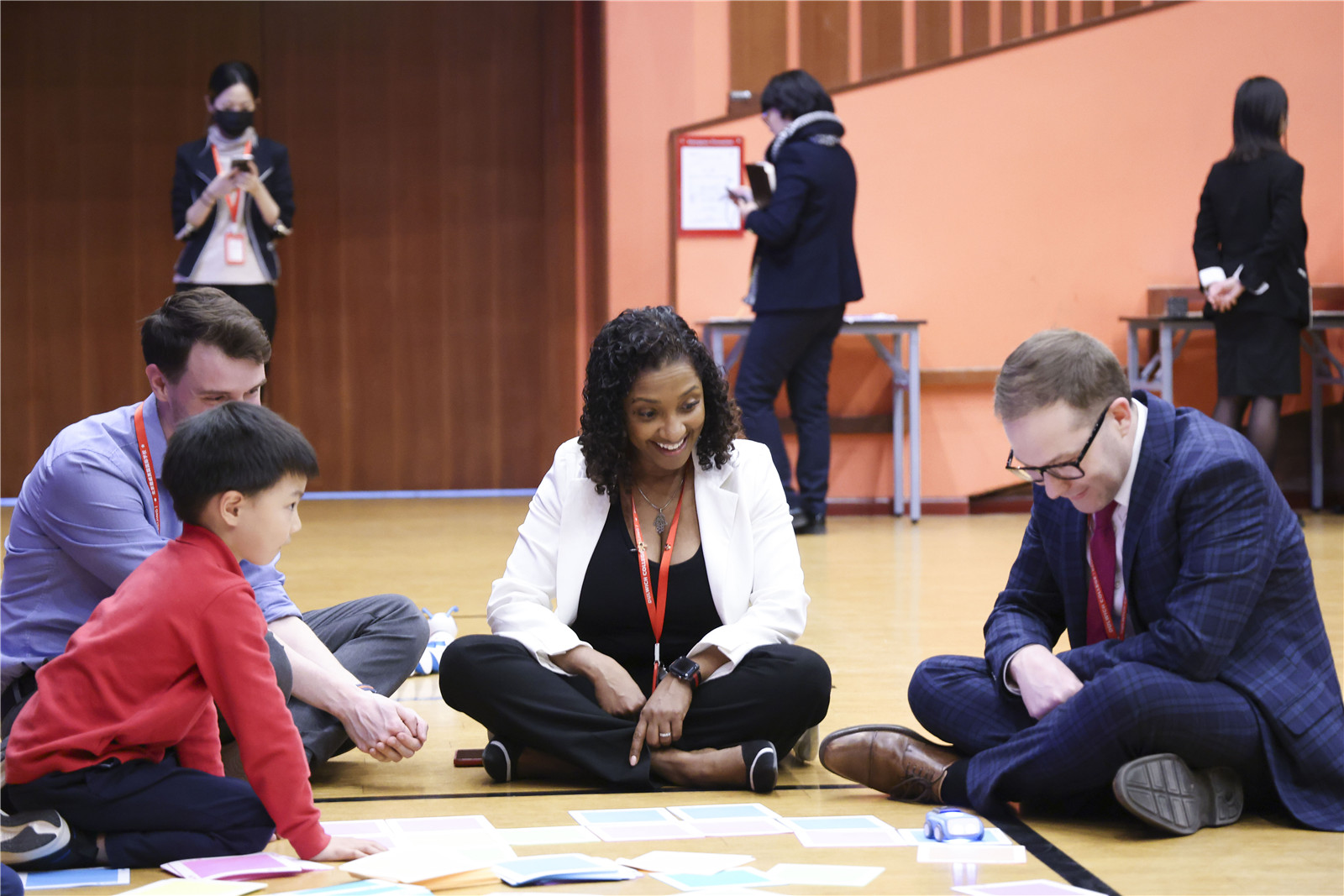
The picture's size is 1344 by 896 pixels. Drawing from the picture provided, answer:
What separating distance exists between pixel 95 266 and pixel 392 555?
10.7 feet

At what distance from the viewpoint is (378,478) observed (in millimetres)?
7500

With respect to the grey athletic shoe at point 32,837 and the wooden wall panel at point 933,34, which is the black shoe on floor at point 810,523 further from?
the grey athletic shoe at point 32,837

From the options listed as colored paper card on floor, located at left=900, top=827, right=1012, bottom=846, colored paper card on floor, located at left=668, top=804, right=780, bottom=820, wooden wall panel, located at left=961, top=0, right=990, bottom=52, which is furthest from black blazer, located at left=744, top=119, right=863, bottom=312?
colored paper card on floor, located at left=900, top=827, right=1012, bottom=846

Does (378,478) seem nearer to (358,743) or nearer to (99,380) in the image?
(99,380)

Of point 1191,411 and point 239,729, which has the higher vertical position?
point 1191,411

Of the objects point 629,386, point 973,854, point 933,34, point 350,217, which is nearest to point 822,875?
point 973,854

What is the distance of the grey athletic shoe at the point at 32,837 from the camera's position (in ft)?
5.70

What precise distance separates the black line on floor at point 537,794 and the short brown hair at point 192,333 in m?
0.68

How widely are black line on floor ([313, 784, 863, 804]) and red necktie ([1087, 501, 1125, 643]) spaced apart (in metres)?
0.47

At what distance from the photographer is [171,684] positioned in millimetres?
1771

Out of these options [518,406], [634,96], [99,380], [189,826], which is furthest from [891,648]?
[99,380]

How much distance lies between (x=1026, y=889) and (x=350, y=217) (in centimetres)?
631

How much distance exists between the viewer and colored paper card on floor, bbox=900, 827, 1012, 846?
1.87m

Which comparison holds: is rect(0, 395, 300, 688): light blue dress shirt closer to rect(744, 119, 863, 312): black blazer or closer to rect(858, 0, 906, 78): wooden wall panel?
rect(744, 119, 863, 312): black blazer
